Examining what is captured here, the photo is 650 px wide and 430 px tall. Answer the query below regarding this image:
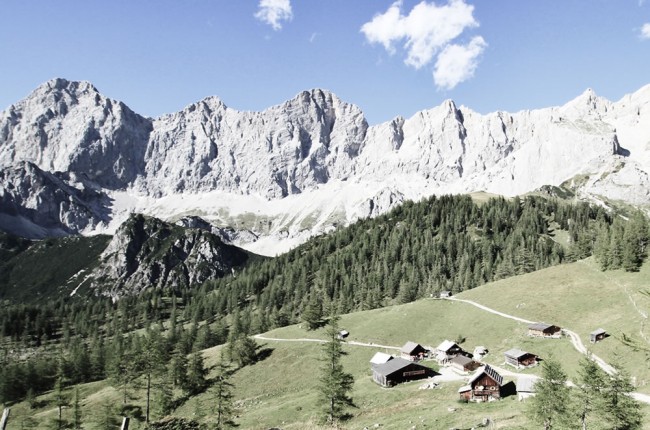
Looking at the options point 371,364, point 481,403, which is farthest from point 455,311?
point 481,403

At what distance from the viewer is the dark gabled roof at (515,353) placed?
75.3 metres

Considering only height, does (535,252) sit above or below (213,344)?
above

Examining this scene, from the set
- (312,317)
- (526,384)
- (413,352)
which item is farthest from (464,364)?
(312,317)

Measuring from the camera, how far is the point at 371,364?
8756 centimetres

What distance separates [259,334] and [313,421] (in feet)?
246

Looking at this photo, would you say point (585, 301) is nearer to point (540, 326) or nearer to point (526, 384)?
point (540, 326)

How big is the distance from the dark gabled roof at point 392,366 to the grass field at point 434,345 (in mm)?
2766

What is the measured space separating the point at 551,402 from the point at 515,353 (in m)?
37.3

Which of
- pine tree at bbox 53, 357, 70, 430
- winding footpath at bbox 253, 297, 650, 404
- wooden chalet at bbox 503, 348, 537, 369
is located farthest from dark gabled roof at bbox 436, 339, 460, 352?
pine tree at bbox 53, 357, 70, 430

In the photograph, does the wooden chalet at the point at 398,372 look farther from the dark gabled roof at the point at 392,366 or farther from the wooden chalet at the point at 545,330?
the wooden chalet at the point at 545,330

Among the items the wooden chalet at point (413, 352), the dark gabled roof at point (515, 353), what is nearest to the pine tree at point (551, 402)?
the dark gabled roof at point (515, 353)

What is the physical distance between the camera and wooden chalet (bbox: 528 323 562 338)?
83.2 m

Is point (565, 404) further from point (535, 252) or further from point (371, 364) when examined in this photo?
point (535, 252)

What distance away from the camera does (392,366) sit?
7956cm
